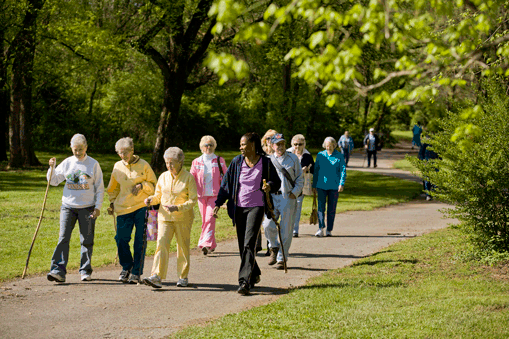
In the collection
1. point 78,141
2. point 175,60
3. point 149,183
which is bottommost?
point 149,183

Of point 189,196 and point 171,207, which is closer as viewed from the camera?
point 171,207

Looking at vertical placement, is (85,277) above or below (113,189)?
below

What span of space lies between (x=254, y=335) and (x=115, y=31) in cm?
A: 1802

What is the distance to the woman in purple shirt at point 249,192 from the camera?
7.64 meters

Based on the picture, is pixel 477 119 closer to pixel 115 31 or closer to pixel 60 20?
pixel 115 31

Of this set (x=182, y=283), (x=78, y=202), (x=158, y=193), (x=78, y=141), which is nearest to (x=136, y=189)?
(x=158, y=193)

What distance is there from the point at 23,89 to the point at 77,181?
19274 mm

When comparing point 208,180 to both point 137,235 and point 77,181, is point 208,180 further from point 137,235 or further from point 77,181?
point 77,181

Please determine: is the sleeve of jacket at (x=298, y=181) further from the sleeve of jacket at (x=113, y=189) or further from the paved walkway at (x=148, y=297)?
the sleeve of jacket at (x=113, y=189)

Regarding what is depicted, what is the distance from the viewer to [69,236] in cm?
809

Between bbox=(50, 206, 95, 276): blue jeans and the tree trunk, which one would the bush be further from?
the tree trunk

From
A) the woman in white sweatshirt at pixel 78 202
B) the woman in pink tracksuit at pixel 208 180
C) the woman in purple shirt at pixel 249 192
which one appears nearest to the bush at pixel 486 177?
the woman in purple shirt at pixel 249 192

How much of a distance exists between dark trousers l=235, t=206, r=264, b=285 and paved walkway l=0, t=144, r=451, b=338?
0.27 meters

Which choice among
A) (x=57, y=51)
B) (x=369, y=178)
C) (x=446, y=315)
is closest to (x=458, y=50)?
(x=446, y=315)
